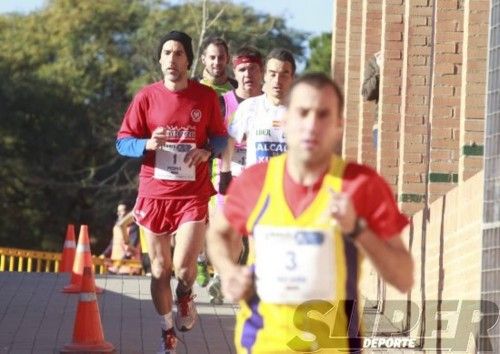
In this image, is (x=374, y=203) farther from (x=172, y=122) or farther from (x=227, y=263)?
(x=172, y=122)

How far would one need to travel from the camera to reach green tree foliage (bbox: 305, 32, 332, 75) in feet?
212

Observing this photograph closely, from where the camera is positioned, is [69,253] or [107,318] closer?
[107,318]

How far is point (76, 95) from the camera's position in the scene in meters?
61.4

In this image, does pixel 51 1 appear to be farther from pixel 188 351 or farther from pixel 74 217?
pixel 188 351

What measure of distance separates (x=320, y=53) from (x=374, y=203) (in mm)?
60518

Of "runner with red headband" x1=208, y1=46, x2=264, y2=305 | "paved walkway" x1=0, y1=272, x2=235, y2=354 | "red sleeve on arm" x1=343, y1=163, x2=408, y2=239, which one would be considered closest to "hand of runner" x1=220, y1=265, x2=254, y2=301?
"red sleeve on arm" x1=343, y1=163, x2=408, y2=239

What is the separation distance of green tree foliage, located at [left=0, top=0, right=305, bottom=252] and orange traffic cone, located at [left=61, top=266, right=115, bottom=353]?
38799mm

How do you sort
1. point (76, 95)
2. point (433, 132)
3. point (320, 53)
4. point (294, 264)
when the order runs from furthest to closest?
point (320, 53) → point (76, 95) → point (433, 132) → point (294, 264)

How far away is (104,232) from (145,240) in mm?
44301

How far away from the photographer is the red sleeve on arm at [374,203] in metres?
6.96

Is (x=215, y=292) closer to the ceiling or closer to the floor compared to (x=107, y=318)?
closer to the ceiling

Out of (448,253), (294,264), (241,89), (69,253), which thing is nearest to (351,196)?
(294,264)

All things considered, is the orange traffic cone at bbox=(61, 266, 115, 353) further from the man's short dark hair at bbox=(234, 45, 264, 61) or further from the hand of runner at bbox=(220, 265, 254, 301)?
the hand of runner at bbox=(220, 265, 254, 301)

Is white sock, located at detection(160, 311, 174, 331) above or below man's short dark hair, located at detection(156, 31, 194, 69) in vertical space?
below
